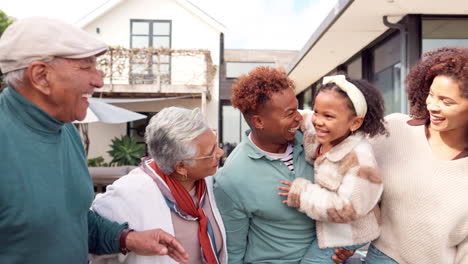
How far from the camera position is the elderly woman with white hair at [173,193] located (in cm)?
188

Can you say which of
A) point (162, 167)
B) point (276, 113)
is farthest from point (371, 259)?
point (162, 167)

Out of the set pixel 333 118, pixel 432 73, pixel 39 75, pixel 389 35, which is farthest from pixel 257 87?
pixel 389 35

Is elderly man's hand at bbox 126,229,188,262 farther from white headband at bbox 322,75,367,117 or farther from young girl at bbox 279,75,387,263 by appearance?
white headband at bbox 322,75,367,117

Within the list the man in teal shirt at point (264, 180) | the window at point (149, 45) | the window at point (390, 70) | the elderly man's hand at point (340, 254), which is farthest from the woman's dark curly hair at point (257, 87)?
the window at point (149, 45)

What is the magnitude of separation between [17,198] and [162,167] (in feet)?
2.39

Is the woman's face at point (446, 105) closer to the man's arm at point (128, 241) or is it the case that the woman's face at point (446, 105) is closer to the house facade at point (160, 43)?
the man's arm at point (128, 241)

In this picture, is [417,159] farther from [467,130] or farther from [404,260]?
[404,260]

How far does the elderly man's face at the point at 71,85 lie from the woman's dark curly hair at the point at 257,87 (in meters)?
0.77

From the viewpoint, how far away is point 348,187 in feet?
5.90

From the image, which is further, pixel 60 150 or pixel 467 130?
pixel 467 130

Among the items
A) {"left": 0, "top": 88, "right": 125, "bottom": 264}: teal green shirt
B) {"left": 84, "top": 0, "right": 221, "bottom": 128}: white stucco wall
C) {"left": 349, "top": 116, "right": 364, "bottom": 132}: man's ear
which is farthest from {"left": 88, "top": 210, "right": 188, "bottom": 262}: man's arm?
{"left": 84, "top": 0, "right": 221, "bottom": 128}: white stucco wall

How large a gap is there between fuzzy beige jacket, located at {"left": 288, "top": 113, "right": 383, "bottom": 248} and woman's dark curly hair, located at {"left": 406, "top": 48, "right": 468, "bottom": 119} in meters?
0.31

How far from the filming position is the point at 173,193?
1.95m

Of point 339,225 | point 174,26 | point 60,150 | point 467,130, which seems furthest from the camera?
point 174,26
